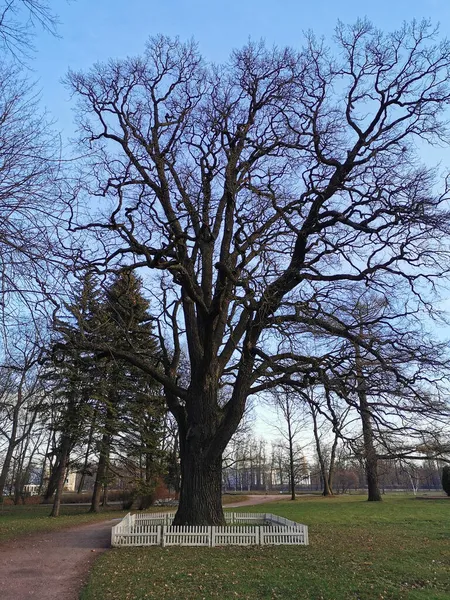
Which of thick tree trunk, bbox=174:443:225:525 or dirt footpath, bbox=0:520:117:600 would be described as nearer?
dirt footpath, bbox=0:520:117:600

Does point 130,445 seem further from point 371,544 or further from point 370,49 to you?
point 370,49

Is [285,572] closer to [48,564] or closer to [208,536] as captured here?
[208,536]

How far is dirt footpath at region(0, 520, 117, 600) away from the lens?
8.08 m

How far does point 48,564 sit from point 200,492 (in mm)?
4274

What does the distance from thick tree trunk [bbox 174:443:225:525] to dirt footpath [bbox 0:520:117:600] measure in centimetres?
227

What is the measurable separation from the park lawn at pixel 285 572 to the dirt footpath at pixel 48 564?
17.2 inches

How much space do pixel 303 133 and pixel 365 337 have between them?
19.9 ft

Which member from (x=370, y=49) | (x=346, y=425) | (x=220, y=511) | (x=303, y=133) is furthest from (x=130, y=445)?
(x=370, y=49)

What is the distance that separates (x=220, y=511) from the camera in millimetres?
13508

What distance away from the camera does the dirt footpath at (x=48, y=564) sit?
26.5ft

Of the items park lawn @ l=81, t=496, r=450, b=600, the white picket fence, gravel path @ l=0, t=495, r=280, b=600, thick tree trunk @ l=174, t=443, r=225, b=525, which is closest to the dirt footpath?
gravel path @ l=0, t=495, r=280, b=600

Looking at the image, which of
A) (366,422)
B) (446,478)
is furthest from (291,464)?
(366,422)

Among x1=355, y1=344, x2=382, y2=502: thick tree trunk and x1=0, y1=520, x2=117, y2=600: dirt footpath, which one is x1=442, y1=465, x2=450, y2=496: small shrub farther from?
x1=0, y1=520, x2=117, y2=600: dirt footpath

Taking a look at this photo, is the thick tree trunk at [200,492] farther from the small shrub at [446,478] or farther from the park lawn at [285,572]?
the small shrub at [446,478]
